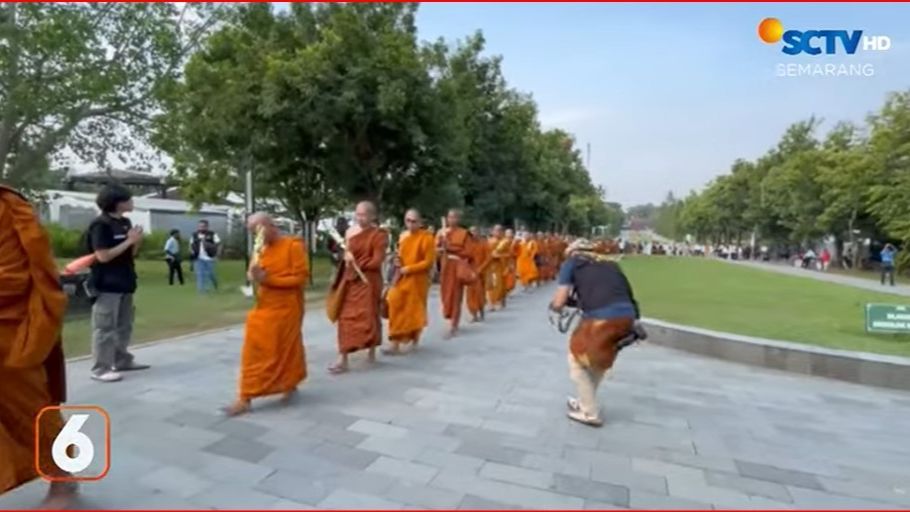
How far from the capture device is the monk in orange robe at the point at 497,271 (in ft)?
42.9

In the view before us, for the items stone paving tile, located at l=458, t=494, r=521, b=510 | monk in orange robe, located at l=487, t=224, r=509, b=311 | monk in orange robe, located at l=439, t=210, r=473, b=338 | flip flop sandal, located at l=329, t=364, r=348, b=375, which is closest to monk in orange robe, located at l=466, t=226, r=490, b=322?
monk in orange robe, located at l=439, t=210, r=473, b=338

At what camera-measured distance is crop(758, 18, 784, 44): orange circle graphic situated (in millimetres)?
7641

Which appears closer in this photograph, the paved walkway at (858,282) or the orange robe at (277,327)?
the orange robe at (277,327)

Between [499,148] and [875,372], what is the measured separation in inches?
713

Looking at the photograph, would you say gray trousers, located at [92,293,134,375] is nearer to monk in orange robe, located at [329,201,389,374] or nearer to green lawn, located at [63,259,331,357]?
green lawn, located at [63,259,331,357]

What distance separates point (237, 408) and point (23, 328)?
2.10 meters

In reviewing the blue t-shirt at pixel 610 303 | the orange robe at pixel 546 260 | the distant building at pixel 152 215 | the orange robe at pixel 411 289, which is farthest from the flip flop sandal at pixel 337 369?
the distant building at pixel 152 215

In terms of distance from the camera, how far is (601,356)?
4.99m

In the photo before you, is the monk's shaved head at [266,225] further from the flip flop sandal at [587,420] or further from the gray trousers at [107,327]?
the flip flop sandal at [587,420]

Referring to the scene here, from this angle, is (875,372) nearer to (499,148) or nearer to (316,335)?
(316,335)

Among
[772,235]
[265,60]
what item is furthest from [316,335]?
[772,235]

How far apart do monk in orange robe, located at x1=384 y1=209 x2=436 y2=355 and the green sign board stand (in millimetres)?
5843

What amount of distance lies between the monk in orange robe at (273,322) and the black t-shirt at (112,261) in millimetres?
1548

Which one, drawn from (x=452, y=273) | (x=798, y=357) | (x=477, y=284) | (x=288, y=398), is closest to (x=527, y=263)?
(x=477, y=284)
